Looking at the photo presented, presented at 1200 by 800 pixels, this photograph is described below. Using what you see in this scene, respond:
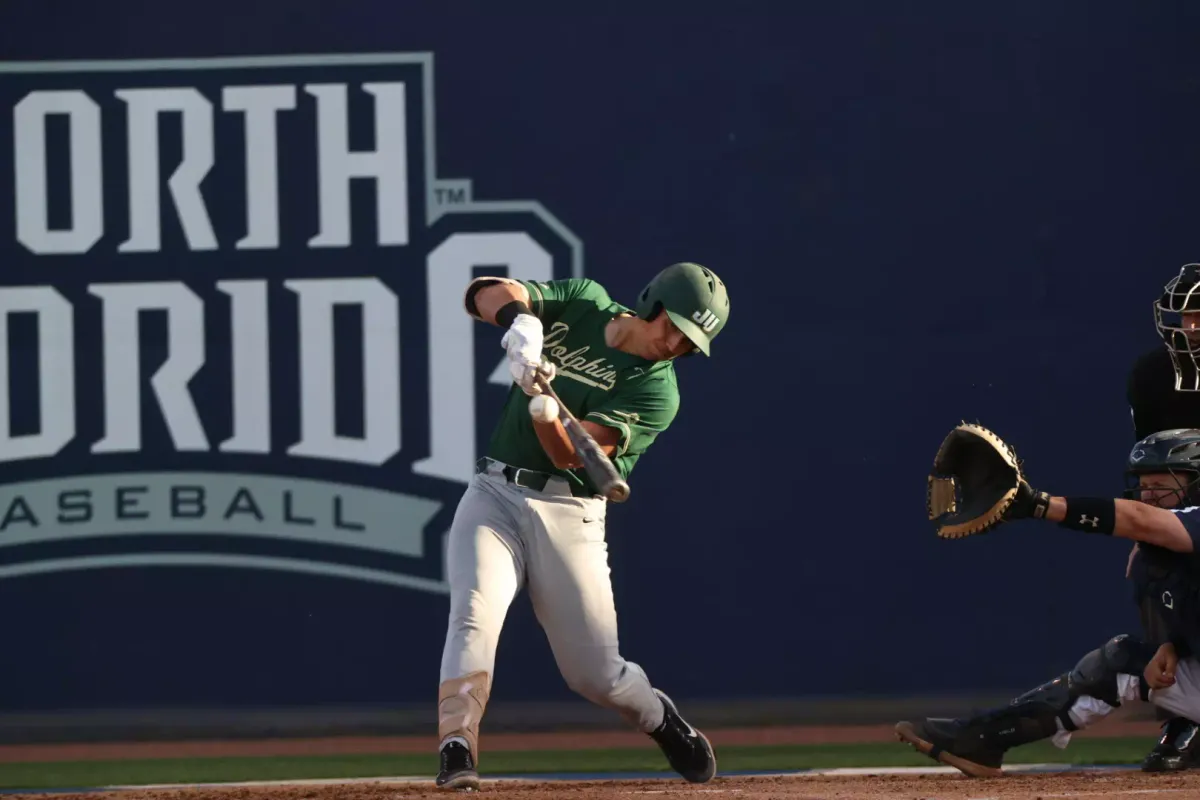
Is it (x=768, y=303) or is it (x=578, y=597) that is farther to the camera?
(x=768, y=303)

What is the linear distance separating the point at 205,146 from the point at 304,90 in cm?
48

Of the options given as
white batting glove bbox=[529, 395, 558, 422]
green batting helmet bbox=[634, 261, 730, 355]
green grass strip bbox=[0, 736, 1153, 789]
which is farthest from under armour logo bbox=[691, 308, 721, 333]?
green grass strip bbox=[0, 736, 1153, 789]

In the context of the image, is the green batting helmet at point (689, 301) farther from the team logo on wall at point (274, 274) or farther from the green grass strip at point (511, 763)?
the team logo on wall at point (274, 274)

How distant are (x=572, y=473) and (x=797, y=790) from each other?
117 cm

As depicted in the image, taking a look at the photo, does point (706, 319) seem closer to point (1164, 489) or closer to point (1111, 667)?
point (1164, 489)

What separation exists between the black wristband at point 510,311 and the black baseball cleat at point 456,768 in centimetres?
118

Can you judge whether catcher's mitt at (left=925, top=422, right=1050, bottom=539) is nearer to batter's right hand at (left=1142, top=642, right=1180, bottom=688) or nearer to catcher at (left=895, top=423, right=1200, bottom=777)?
→ catcher at (left=895, top=423, right=1200, bottom=777)

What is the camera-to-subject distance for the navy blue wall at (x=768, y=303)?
714 cm

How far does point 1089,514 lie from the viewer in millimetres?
4723

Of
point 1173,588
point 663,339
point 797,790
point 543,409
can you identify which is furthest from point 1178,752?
point 543,409

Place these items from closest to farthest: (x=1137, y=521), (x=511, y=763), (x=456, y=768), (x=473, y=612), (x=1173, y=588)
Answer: (x=456, y=768) < (x=473, y=612) < (x=1137, y=521) < (x=1173, y=588) < (x=511, y=763)

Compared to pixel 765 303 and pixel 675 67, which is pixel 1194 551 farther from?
pixel 675 67

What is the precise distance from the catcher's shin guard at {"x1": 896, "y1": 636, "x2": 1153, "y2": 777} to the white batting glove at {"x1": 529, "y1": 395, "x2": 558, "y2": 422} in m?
1.73

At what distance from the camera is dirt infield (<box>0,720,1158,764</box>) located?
6.95 meters
